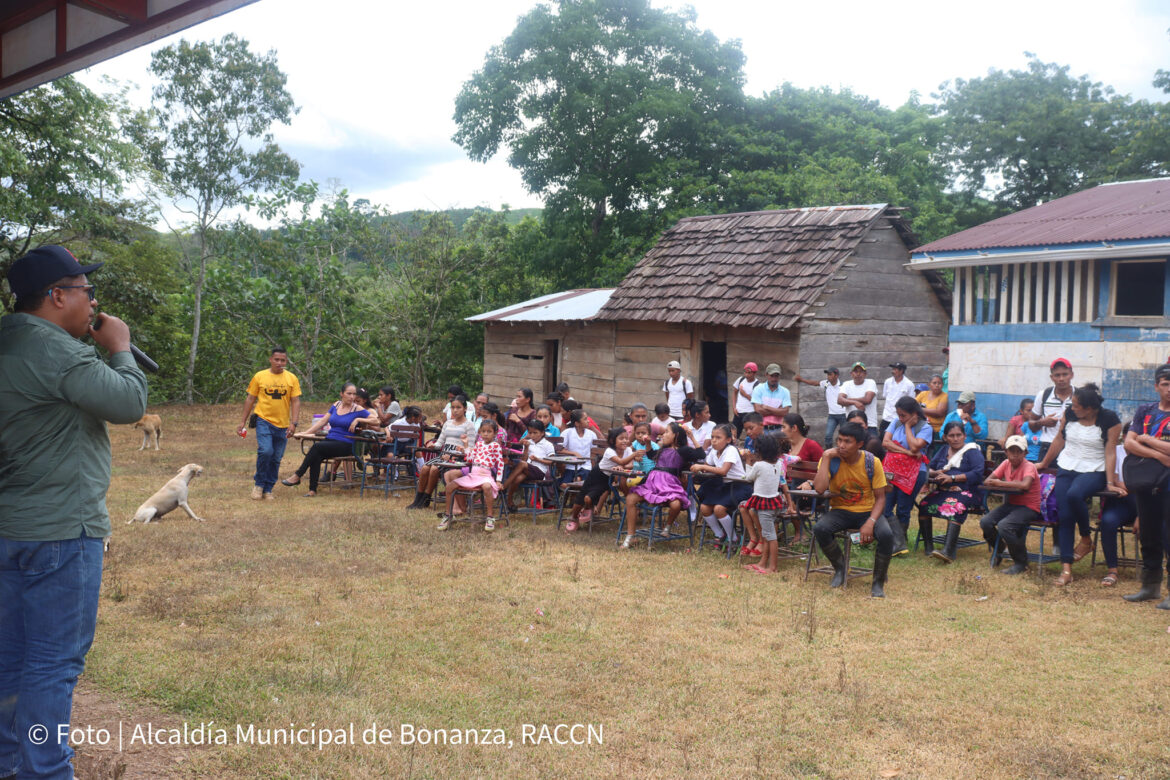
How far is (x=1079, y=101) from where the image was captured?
3209cm

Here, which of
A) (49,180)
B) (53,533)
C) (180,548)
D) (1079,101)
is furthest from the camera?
(1079,101)

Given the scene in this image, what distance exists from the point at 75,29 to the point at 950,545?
8758 millimetres

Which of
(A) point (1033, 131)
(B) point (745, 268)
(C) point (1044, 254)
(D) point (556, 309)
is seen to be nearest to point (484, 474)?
(B) point (745, 268)

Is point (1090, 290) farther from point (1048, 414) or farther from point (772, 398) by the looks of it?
point (772, 398)

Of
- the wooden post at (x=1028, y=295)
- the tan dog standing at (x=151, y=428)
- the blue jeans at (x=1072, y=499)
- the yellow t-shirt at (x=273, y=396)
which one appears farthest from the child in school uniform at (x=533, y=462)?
the tan dog standing at (x=151, y=428)

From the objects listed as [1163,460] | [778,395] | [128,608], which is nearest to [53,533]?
[128,608]

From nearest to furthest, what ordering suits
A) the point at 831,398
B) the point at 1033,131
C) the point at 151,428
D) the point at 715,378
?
1. the point at 831,398
2. the point at 151,428
3. the point at 715,378
4. the point at 1033,131

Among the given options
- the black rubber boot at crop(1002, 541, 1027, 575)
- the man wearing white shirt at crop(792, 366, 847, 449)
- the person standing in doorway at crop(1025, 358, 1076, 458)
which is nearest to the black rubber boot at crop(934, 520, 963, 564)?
the black rubber boot at crop(1002, 541, 1027, 575)

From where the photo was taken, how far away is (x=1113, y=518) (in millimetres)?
7922

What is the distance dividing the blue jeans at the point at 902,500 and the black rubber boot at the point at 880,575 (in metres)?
1.66

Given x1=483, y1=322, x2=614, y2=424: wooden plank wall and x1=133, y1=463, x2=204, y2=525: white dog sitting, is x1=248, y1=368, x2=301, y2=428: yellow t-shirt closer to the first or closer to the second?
x1=133, y1=463, x2=204, y2=525: white dog sitting

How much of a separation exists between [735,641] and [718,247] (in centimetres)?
1140

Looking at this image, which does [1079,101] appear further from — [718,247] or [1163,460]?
[1163,460]

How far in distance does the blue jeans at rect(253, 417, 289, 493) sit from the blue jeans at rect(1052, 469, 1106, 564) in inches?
355
